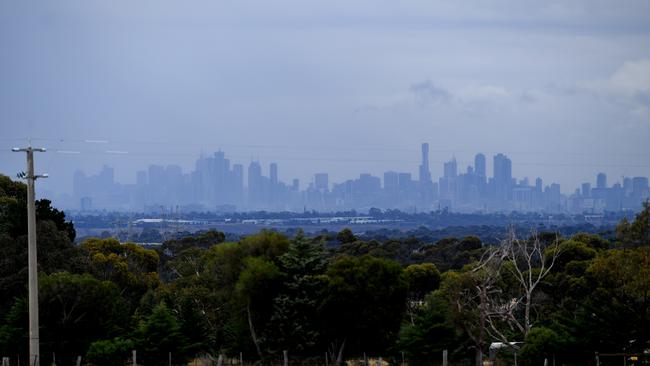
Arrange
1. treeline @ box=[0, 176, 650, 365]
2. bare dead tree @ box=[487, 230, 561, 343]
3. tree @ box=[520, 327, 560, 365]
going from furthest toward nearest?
bare dead tree @ box=[487, 230, 561, 343] → treeline @ box=[0, 176, 650, 365] → tree @ box=[520, 327, 560, 365]

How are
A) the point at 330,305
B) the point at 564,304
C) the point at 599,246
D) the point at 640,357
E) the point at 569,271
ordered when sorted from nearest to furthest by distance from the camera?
the point at 640,357
the point at 330,305
the point at 564,304
the point at 569,271
the point at 599,246

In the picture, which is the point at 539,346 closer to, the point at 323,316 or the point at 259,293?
the point at 323,316

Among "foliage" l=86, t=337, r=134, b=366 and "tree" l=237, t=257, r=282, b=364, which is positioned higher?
"tree" l=237, t=257, r=282, b=364

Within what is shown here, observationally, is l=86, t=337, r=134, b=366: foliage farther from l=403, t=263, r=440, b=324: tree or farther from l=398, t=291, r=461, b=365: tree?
l=403, t=263, r=440, b=324: tree

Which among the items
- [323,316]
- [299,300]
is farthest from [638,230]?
[299,300]

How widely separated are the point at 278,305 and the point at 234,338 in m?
2.52

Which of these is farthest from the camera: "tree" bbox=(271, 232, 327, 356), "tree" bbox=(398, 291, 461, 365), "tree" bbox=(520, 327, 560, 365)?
"tree" bbox=(271, 232, 327, 356)

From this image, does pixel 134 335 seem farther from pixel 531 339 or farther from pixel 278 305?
pixel 531 339

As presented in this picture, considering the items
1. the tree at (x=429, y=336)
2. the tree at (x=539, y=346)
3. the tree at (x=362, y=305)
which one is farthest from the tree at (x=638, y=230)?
the tree at (x=362, y=305)

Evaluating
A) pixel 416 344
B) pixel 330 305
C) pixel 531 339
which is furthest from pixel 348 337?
pixel 531 339

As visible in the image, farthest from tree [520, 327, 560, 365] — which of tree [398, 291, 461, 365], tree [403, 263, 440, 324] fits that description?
tree [403, 263, 440, 324]

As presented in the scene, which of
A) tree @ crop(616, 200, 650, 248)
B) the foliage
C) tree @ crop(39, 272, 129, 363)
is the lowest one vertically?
the foliage

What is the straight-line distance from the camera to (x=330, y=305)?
37.5 metres

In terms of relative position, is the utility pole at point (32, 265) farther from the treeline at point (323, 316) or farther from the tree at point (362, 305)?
the tree at point (362, 305)
